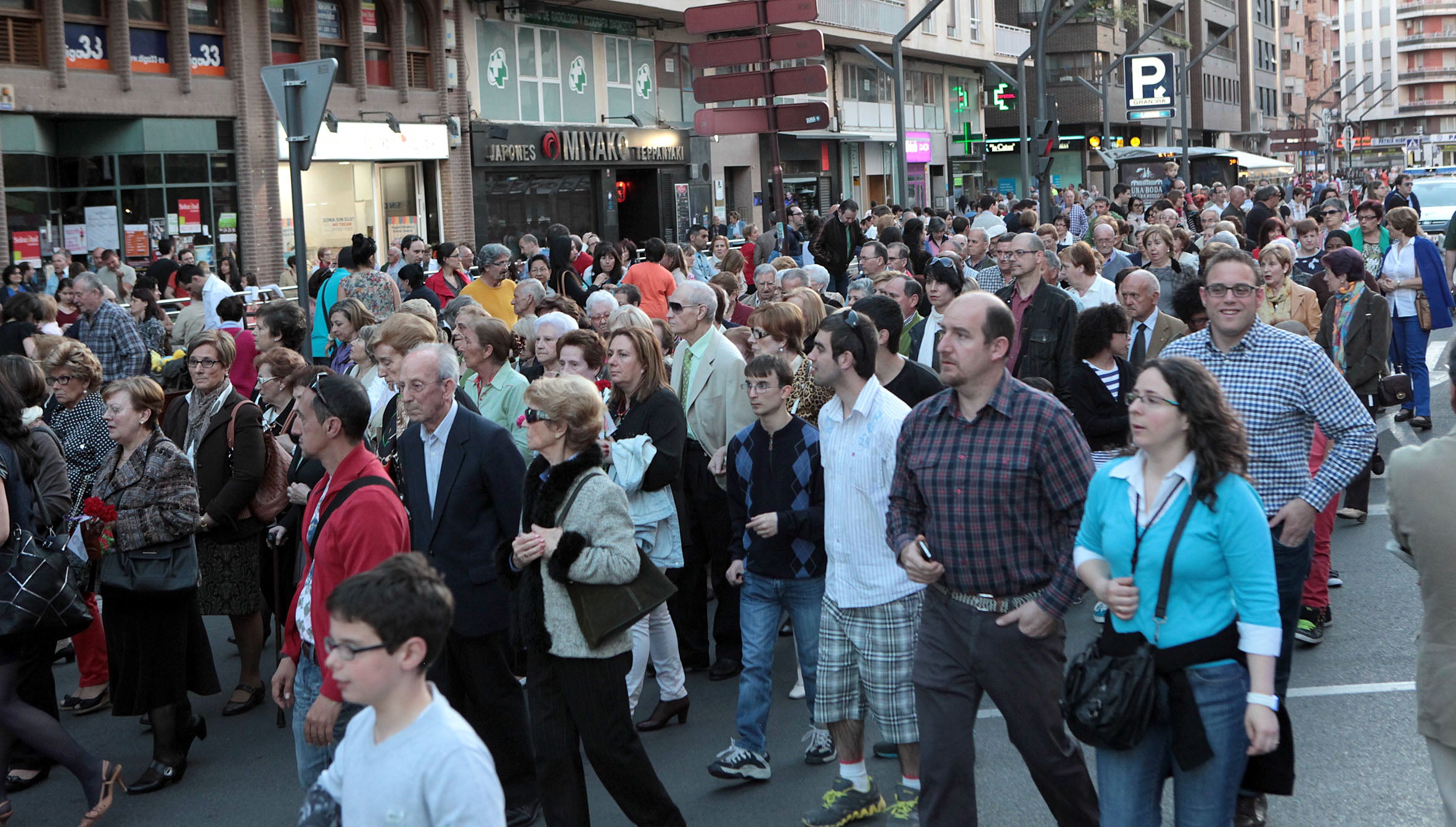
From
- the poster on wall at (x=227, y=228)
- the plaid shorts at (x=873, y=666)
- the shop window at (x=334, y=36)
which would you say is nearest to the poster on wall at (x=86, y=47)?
the poster on wall at (x=227, y=228)

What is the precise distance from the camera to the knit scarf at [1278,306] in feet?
32.3

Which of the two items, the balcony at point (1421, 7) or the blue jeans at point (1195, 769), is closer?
the blue jeans at point (1195, 769)

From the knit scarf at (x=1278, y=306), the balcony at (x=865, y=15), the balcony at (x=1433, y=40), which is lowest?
the knit scarf at (x=1278, y=306)

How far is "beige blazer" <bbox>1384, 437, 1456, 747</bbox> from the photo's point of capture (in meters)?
3.60

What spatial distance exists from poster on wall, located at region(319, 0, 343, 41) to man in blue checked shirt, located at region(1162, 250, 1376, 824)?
22466 millimetres

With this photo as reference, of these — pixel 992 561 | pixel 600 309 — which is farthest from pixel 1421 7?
pixel 992 561

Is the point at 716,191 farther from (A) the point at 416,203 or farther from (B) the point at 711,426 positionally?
Result: (B) the point at 711,426

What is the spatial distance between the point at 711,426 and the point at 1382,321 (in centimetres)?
555

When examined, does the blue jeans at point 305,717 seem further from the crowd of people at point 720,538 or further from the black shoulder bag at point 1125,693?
the black shoulder bag at point 1125,693

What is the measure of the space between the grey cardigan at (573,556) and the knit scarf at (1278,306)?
6379 mm

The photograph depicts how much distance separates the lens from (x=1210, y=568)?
377 cm

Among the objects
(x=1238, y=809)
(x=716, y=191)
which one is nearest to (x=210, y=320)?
(x=1238, y=809)

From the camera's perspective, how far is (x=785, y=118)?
13188 mm

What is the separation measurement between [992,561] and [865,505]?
862mm
